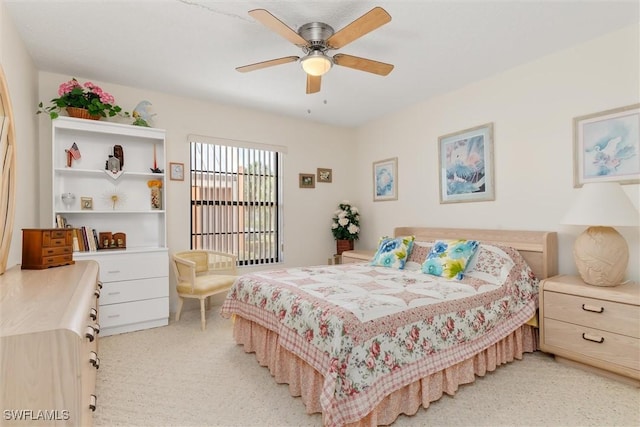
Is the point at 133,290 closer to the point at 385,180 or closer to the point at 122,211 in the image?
the point at 122,211

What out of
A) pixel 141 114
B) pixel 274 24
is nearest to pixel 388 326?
pixel 274 24

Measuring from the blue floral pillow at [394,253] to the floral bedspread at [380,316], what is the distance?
0.24 m

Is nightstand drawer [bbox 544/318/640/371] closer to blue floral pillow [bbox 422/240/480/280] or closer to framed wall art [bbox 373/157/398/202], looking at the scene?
blue floral pillow [bbox 422/240/480/280]

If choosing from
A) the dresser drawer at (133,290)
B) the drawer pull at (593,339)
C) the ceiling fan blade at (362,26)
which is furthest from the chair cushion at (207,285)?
the drawer pull at (593,339)

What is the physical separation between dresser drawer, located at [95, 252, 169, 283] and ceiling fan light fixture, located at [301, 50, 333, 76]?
2.43 m

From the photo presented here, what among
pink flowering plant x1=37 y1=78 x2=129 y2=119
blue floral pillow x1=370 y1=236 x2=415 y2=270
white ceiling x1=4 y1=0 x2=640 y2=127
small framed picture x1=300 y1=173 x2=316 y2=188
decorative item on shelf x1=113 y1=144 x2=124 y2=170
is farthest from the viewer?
small framed picture x1=300 y1=173 x2=316 y2=188

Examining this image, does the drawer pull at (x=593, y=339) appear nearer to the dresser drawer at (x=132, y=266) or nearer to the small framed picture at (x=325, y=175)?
the small framed picture at (x=325, y=175)

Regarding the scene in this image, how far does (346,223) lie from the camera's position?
4.85 m

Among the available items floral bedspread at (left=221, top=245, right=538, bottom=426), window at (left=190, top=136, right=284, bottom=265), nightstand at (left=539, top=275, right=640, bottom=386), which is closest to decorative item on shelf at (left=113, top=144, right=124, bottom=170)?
window at (left=190, top=136, right=284, bottom=265)

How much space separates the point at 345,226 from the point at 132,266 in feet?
9.30

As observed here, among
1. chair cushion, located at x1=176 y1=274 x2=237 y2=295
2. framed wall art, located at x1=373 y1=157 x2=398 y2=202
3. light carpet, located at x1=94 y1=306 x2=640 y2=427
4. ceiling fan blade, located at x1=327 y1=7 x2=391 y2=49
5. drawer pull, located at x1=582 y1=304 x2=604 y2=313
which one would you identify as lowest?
light carpet, located at x1=94 y1=306 x2=640 y2=427

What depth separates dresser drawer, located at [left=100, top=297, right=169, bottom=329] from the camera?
309 cm

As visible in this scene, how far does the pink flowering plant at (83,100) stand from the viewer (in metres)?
3.07

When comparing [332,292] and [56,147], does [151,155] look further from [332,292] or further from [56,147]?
[332,292]
